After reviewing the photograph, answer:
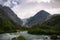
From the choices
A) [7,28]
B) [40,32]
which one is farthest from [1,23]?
[40,32]

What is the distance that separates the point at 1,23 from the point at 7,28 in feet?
61.5

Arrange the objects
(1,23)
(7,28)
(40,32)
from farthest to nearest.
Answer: (1,23) < (7,28) < (40,32)

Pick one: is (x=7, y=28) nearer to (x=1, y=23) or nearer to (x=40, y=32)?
(x=1, y=23)

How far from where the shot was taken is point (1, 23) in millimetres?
172250

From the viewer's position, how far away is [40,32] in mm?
113000

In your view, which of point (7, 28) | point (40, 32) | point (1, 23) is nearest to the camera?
point (40, 32)

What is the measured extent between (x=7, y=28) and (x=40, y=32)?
50.8 m

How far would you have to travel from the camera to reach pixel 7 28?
156 metres

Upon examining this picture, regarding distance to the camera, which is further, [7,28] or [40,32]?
[7,28]

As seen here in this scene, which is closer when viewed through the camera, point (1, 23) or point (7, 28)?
point (7, 28)

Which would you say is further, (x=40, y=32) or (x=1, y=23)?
(x=1, y=23)

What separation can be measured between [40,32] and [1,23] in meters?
69.2
